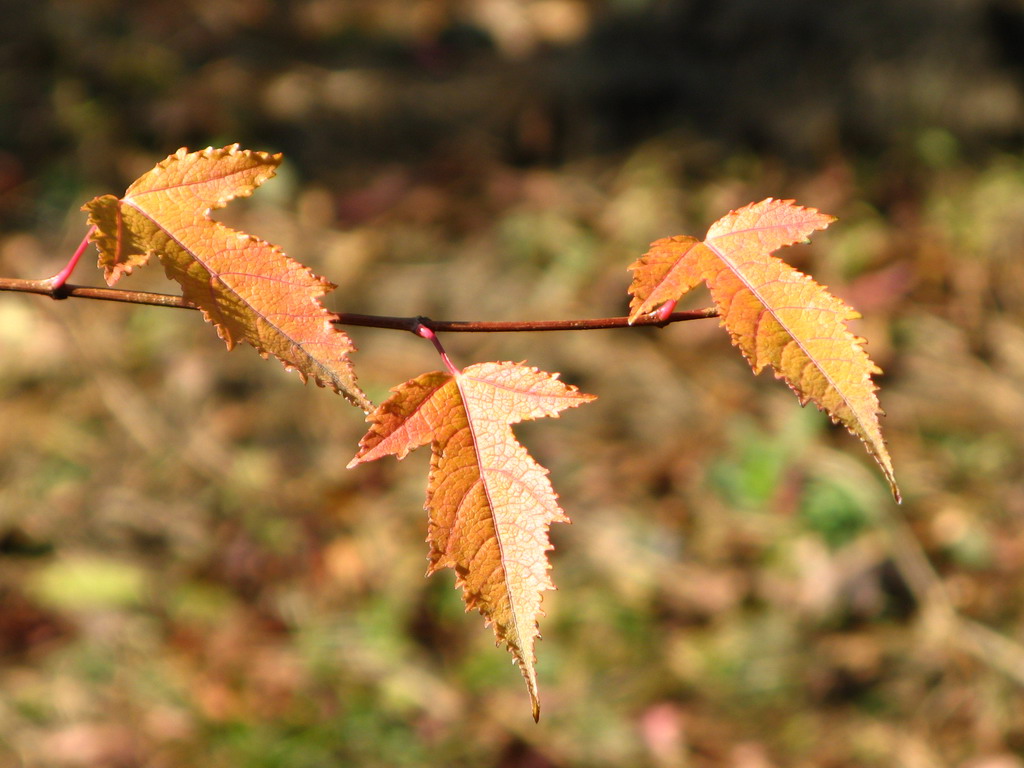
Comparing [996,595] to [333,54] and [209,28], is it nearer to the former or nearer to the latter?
[333,54]

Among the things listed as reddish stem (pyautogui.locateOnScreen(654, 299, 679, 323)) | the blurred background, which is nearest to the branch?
reddish stem (pyautogui.locateOnScreen(654, 299, 679, 323))

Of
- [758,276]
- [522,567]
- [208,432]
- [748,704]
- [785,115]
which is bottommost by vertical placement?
[748,704]

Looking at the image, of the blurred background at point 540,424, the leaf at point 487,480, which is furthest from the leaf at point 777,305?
the blurred background at point 540,424

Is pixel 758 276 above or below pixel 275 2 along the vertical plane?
above

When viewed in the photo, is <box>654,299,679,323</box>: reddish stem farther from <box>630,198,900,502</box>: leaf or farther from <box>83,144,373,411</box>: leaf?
<box>83,144,373,411</box>: leaf

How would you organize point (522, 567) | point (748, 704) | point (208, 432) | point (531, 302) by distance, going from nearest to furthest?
point (522, 567) → point (748, 704) → point (208, 432) → point (531, 302)

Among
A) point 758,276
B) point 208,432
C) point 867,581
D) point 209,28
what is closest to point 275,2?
point 209,28
